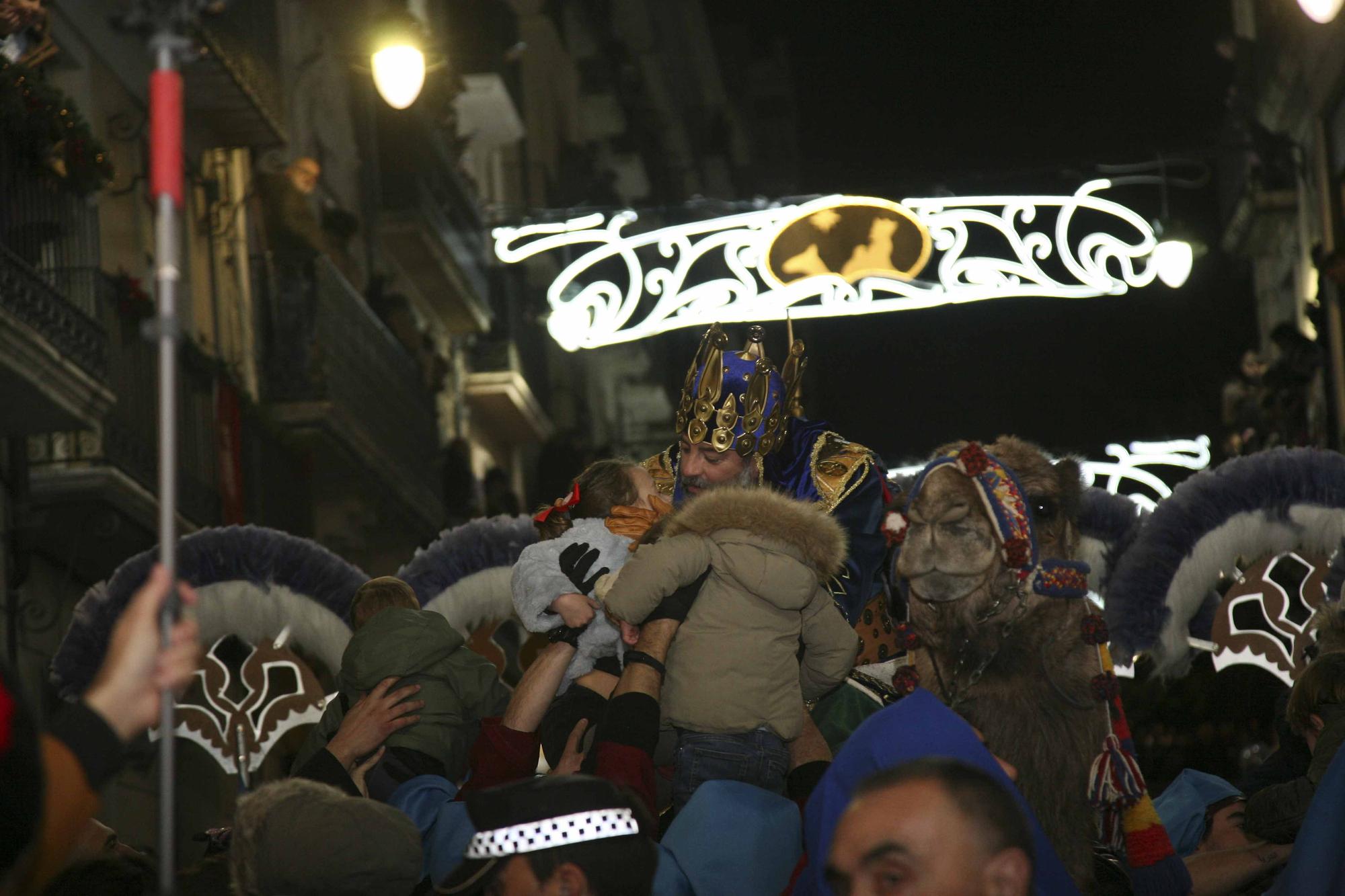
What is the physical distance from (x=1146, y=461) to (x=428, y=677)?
10929 millimetres

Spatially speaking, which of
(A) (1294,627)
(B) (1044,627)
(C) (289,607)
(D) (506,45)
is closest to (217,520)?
(C) (289,607)

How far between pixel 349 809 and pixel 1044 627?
1974mm

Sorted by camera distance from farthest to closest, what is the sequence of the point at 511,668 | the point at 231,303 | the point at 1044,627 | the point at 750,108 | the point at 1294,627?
the point at 750,108 < the point at 231,303 < the point at 511,668 < the point at 1294,627 < the point at 1044,627

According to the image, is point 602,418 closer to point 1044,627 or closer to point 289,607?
point 289,607

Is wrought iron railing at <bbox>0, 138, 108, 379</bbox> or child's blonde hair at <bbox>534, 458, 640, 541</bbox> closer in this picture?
child's blonde hair at <bbox>534, 458, 640, 541</bbox>

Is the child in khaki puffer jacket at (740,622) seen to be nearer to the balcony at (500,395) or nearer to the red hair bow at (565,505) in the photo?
the red hair bow at (565,505)

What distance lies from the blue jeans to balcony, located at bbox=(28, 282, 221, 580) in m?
6.77

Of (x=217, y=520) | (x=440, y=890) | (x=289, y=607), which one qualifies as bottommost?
(x=440, y=890)

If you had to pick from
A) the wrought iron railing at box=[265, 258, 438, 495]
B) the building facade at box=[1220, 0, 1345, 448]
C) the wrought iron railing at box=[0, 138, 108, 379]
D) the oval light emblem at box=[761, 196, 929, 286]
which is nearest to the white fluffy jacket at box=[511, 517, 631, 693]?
the wrought iron railing at box=[0, 138, 108, 379]

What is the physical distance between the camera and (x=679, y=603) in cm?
605

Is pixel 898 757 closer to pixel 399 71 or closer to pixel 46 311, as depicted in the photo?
pixel 46 311

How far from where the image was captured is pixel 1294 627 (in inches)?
324

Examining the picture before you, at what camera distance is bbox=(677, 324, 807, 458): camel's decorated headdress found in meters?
6.98

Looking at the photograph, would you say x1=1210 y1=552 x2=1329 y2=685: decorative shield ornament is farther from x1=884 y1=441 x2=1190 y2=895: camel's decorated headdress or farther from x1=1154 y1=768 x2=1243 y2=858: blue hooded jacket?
x1=884 y1=441 x2=1190 y2=895: camel's decorated headdress
